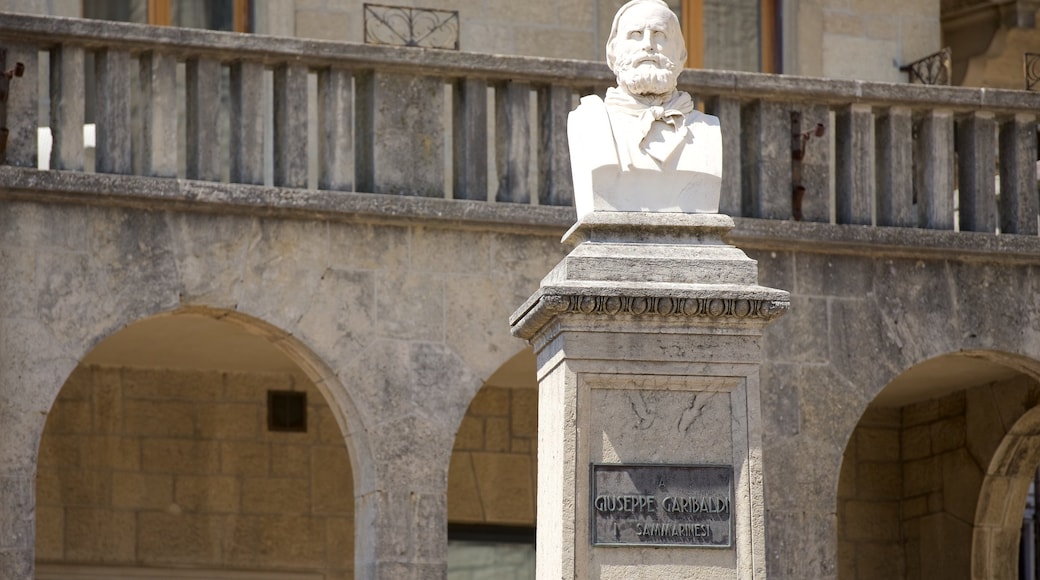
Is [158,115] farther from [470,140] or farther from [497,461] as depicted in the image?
[497,461]

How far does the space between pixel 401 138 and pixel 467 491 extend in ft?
11.1

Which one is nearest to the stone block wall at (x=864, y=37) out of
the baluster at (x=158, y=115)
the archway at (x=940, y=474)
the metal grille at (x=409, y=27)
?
the archway at (x=940, y=474)

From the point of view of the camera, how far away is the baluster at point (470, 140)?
13.8 m

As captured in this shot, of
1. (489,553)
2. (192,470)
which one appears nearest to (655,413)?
(192,470)

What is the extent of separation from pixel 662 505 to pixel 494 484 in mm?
6791

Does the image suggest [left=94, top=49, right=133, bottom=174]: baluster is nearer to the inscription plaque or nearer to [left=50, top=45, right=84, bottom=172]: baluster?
[left=50, top=45, right=84, bottom=172]: baluster

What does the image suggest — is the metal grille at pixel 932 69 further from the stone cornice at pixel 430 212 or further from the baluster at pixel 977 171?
the stone cornice at pixel 430 212

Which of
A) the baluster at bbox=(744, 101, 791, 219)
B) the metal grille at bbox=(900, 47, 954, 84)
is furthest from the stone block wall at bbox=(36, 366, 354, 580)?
the metal grille at bbox=(900, 47, 954, 84)

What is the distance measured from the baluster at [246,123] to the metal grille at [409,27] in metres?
2.66

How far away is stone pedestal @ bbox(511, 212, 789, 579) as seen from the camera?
31.8ft

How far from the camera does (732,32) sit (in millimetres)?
17438

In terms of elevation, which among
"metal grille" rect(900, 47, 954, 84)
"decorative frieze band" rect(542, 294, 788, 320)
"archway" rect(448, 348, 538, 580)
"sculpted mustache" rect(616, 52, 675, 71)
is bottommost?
"archway" rect(448, 348, 538, 580)

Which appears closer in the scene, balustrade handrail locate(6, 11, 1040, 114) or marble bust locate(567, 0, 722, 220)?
marble bust locate(567, 0, 722, 220)

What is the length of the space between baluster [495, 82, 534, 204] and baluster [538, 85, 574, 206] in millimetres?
96
